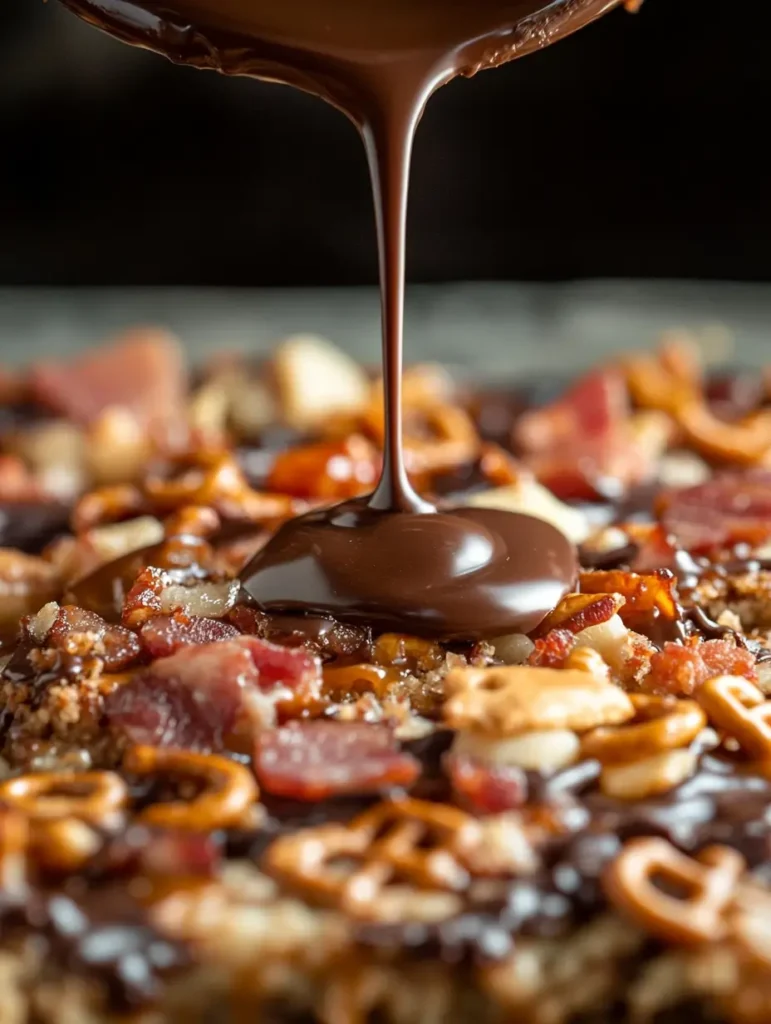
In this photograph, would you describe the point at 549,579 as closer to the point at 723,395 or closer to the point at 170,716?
the point at 170,716

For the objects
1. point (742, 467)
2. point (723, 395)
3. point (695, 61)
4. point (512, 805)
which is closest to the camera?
point (512, 805)

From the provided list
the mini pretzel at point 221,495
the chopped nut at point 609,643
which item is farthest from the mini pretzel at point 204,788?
the mini pretzel at point 221,495

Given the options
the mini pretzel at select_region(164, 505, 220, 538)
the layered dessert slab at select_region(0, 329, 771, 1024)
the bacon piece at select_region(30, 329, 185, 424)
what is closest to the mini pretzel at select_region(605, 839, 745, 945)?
the layered dessert slab at select_region(0, 329, 771, 1024)

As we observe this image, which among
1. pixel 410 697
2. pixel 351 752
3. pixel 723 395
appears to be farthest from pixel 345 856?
pixel 723 395

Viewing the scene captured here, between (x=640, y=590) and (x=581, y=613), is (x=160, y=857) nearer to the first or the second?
(x=581, y=613)

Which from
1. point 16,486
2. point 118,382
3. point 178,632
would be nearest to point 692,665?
point 178,632

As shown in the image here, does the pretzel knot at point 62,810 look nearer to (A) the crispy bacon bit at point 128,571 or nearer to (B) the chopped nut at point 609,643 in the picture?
(A) the crispy bacon bit at point 128,571
